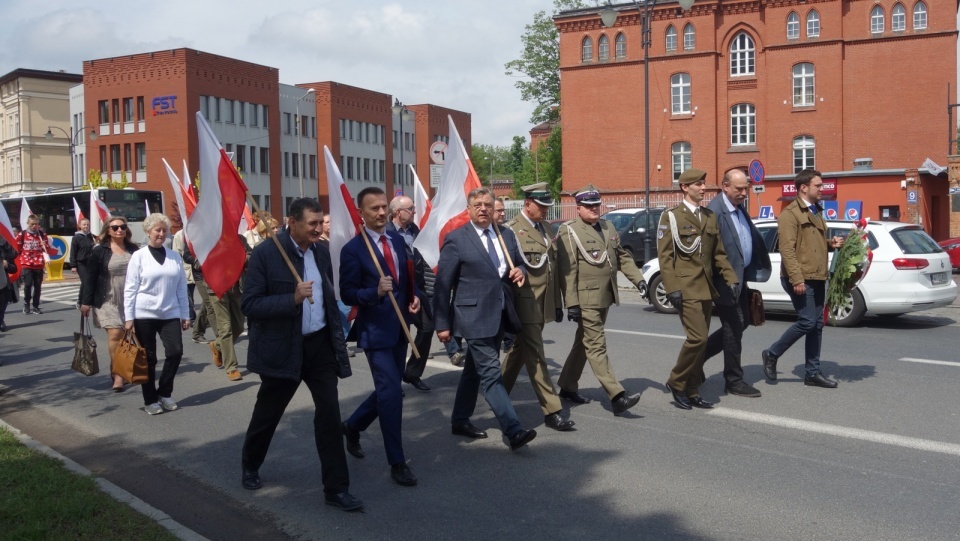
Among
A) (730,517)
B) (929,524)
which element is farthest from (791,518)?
(929,524)

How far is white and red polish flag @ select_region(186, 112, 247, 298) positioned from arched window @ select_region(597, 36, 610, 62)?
48805 millimetres

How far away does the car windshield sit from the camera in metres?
13.2

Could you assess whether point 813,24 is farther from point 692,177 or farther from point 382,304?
point 382,304

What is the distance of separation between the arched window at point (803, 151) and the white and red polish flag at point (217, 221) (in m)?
47.3

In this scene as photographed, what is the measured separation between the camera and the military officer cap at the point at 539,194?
7.77 meters

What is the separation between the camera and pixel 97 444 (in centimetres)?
733

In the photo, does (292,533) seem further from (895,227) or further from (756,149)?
(756,149)

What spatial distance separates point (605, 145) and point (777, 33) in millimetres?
10822

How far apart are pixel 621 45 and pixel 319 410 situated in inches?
1966

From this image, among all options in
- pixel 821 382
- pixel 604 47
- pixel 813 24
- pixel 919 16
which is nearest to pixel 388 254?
pixel 821 382

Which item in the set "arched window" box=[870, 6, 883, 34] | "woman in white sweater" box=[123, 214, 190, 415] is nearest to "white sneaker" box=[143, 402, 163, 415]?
"woman in white sweater" box=[123, 214, 190, 415]

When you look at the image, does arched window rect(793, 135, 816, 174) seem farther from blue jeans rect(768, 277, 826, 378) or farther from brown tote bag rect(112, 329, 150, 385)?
brown tote bag rect(112, 329, 150, 385)

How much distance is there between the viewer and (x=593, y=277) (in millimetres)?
7453

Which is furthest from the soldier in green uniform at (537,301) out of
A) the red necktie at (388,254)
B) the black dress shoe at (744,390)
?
the black dress shoe at (744,390)
